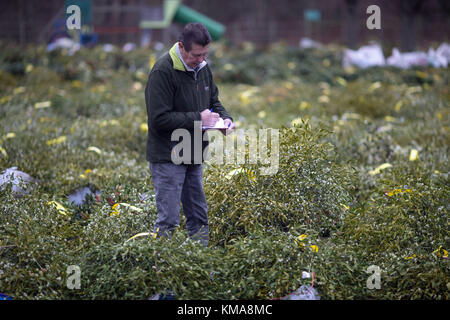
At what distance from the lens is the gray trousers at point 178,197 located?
3199 millimetres

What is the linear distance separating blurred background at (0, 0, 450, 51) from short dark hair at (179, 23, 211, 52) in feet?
32.5

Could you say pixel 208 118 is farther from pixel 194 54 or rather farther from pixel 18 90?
pixel 18 90

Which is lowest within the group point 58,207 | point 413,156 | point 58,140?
point 58,207

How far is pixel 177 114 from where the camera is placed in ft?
10.1

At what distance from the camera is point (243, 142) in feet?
14.0

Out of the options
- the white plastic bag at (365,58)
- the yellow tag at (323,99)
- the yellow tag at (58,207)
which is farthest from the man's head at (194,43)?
the white plastic bag at (365,58)

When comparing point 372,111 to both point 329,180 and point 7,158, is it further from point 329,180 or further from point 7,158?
point 7,158

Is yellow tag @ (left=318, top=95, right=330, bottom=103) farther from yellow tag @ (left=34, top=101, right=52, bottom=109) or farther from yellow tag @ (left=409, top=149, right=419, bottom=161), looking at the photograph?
yellow tag @ (left=34, top=101, right=52, bottom=109)

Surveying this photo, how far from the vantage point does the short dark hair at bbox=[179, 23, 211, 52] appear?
9.78 feet

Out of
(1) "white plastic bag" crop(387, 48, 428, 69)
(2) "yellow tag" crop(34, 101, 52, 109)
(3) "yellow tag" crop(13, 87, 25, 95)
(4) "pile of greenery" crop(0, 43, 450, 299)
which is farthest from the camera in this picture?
(1) "white plastic bag" crop(387, 48, 428, 69)

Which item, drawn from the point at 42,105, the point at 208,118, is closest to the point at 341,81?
the point at 42,105

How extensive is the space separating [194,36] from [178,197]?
1.10 meters

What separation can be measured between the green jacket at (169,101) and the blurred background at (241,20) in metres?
9.81

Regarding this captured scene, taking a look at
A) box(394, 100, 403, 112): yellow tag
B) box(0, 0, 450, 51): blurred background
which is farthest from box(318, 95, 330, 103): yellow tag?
box(0, 0, 450, 51): blurred background
